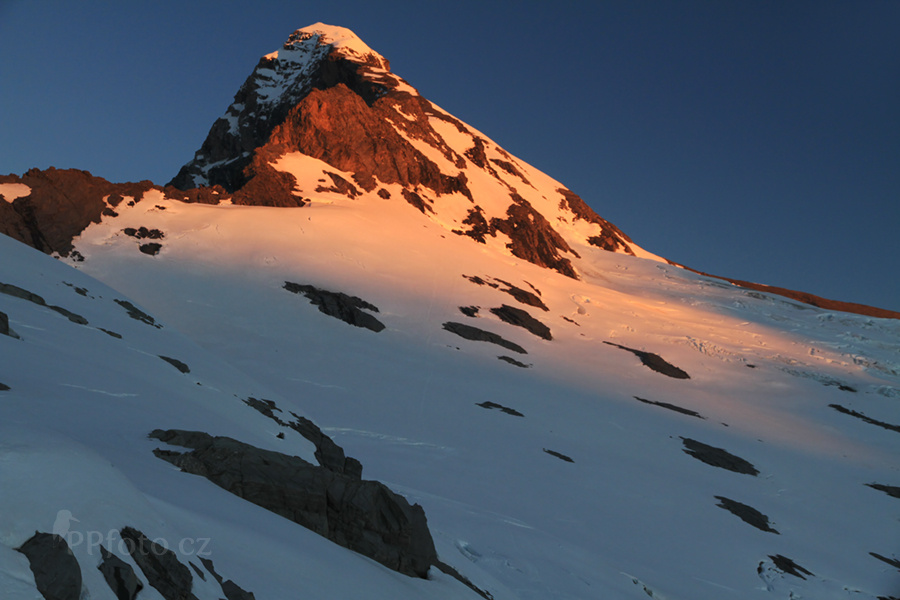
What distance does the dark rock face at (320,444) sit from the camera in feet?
44.6

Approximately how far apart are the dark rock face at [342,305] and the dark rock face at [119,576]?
31.8 meters

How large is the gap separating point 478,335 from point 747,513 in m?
22.1

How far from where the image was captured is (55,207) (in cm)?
3897

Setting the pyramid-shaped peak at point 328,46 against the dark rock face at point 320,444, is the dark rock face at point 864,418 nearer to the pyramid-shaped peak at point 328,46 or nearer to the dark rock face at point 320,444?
the dark rock face at point 320,444

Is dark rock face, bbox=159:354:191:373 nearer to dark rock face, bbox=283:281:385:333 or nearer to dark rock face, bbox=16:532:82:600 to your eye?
dark rock face, bbox=16:532:82:600

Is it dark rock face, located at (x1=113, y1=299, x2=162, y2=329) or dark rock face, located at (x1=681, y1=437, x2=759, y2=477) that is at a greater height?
dark rock face, located at (x1=681, y1=437, x2=759, y2=477)

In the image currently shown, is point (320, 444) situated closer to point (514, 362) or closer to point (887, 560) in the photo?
point (887, 560)

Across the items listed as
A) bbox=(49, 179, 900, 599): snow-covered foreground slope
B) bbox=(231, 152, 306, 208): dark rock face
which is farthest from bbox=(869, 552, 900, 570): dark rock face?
bbox=(231, 152, 306, 208): dark rock face

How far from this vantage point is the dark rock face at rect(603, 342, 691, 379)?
43688mm

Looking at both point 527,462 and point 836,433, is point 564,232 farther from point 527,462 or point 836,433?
point 527,462

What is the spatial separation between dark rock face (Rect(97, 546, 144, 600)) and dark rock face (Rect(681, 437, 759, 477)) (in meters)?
28.7

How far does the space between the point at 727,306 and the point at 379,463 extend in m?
62.5

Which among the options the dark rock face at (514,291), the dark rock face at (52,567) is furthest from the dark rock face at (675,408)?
the dark rock face at (52,567)

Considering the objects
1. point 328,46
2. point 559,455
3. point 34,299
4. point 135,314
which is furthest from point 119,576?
point 328,46
